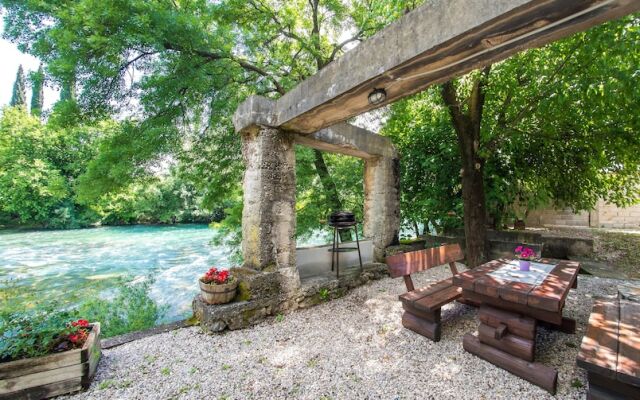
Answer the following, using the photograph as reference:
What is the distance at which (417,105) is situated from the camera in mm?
6227

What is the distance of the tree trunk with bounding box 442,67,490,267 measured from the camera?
4.40m

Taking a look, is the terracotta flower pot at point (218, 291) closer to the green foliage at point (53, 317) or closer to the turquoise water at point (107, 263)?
the green foliage at point (53, 317)

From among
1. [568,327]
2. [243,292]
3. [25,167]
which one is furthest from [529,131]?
[25,167]

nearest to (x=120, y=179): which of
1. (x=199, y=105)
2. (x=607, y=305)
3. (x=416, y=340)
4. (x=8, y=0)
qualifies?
(x=199, y=105)

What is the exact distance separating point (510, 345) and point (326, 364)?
1482 mm

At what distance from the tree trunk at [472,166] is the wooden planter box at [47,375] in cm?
510

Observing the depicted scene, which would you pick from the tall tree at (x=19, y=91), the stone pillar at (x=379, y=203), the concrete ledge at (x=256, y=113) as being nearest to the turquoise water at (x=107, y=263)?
the stone pillar at (x=379, y=203)

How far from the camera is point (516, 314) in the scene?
7.07 ft

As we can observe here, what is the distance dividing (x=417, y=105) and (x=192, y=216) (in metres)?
20.0

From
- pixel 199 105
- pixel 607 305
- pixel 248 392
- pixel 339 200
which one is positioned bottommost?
pixel 248 392

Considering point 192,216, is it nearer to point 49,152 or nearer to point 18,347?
point 49,152

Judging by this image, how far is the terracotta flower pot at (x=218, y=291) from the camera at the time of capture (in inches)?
111

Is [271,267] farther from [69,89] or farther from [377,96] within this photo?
[69,89]

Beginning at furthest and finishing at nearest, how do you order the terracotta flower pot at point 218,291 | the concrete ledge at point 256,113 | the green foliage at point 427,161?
1. the green foliage at point 427,161
2. the concrete ledge at point 256,113
3. the terracotta flower pot at point 218,291
